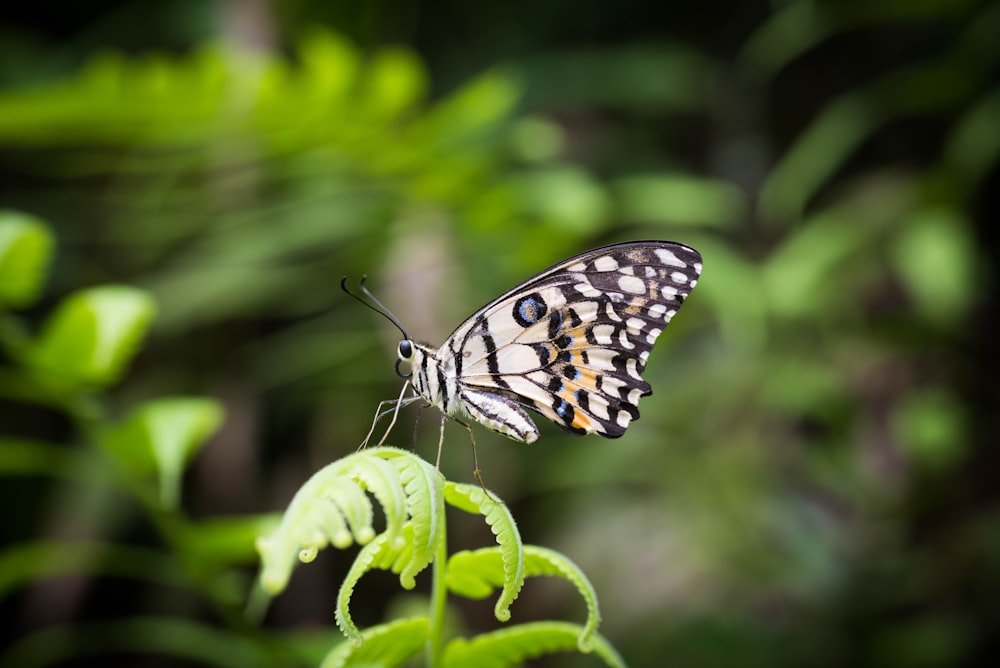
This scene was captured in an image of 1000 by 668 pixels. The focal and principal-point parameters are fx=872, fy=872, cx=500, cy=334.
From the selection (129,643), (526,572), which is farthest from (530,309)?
(129,643)

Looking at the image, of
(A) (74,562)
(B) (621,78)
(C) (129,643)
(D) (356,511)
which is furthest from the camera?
(B) (621,78)

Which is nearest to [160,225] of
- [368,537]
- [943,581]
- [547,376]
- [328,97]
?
[328,97]

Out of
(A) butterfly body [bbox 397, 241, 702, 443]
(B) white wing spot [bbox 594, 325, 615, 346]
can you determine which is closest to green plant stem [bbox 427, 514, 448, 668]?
(A) butterfly body [bbox 397, 241, 702, 443]

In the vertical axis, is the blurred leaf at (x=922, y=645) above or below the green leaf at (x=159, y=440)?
below

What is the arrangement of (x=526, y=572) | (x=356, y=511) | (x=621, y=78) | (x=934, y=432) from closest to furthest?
(x=356, y=511) < (x=526, y=572) < (x=934, y=432) < (x=621, y=78)

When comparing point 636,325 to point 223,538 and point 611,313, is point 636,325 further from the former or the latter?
point 223,538

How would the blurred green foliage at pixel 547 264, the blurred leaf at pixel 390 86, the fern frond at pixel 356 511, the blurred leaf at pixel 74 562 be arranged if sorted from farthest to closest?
the blurred green foliage at pixel 547 264 < the blurred leaf at pixel 390 86 < the blurred leaf at pixel 74 562 < the fern frond at pixel 356 511

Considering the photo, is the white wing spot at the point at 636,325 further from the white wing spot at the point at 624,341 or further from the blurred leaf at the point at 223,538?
the blurred leaf at the point at 223,538

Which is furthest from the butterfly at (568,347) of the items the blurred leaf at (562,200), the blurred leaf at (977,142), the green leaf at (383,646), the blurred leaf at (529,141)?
the blurred leaf at (977,142)
